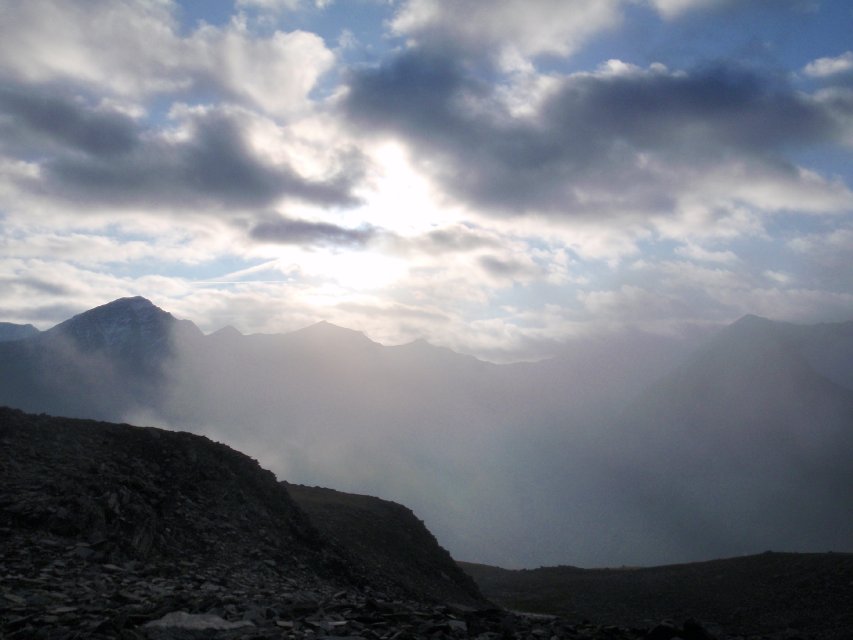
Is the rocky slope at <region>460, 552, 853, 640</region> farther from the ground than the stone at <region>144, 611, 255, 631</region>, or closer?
closer

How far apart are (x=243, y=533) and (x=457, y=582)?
57.1ft

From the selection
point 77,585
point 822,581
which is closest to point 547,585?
point 822,581

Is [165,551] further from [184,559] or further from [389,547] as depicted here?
[389,547]

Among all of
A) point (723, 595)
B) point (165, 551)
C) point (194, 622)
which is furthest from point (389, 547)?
point (194, 622)

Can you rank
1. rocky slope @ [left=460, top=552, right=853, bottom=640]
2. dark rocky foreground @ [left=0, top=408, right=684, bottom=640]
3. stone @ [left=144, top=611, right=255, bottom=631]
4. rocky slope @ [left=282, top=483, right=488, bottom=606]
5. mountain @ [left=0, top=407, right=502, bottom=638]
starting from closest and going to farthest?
stone @ [left=144, top=611, right=255, bottom=631], dark rocky foreground @ [left=0, top=408, right=684, bottom=640], mountain @ [left=0, top=407, right=502, bottom=638], rocky slope @ [left=282, top=483, right=488, bottom=606], rocky slope @ [left=460, top=552, right=853, bottom=640]

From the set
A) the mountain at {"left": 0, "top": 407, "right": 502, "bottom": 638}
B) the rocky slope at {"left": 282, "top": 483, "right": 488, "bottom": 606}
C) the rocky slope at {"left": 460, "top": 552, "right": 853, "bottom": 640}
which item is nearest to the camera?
the mountain at {"left": 0, "top": 407, "right": 502, "bottom": 638}

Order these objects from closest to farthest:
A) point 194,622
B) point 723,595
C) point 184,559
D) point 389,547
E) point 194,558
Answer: point 194,622, point 184,559, point 194,558, point 389,547, point 723,595

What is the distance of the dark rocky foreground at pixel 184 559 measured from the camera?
12969mm

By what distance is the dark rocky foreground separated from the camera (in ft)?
42.5

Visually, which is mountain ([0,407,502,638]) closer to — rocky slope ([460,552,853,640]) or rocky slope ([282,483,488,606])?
rocky slope ([282,483,488,606])

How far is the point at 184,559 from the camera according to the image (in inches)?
878

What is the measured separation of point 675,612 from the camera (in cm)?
4497

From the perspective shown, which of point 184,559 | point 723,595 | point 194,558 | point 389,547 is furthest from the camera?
point 723,595

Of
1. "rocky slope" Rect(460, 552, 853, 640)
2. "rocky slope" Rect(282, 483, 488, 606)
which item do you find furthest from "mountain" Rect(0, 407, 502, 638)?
"rocky slope" Rect(460, 552, 853, 640)
